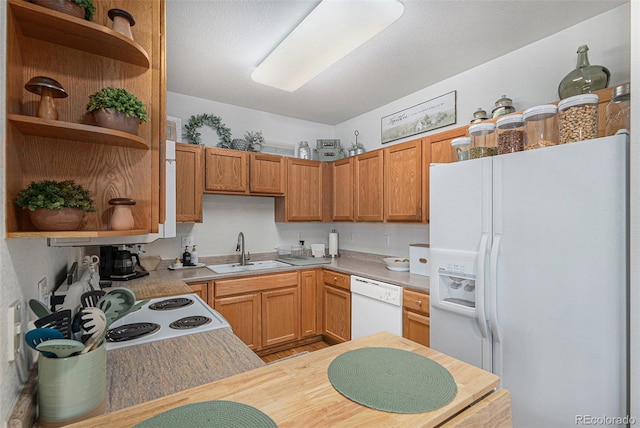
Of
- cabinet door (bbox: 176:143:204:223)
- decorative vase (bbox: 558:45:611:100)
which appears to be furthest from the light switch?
decorative vase (bbox: 558:45:611:100)

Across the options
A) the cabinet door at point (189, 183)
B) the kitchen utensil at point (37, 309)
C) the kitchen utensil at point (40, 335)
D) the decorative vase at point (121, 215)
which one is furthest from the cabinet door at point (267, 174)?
the kitchen utensil at point (40, 335)

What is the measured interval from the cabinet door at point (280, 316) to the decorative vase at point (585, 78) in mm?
2848

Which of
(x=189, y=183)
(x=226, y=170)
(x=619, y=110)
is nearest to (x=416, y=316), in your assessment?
(x=619, y=110)

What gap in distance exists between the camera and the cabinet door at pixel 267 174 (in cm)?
333

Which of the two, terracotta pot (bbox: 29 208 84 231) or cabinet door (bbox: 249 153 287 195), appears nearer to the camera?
terracotta pot (bbox: 29 208 84 231)

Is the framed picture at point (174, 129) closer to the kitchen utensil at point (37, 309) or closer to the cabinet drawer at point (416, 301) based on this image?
the kitchen utensil at point (37, 309)

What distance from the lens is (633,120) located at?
1269 millimetres

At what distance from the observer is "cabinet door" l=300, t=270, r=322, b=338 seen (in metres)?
3.31

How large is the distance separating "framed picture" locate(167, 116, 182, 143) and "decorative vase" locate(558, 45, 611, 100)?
311 centimetres

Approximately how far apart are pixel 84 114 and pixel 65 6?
1.06ft

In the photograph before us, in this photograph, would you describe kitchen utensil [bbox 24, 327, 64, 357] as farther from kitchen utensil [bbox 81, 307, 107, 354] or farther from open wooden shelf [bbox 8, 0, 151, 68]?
open wooden shelf [bbox 8, 0, 151, 68]

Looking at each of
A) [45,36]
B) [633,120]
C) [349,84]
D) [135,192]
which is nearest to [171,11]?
[45,36]

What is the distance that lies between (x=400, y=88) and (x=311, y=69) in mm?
1203

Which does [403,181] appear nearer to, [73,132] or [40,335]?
[73,132]
